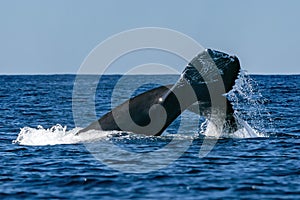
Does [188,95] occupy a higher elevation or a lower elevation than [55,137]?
higher

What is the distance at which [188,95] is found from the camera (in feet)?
41.0

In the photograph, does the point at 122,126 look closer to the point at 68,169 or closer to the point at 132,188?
the point at 68,169

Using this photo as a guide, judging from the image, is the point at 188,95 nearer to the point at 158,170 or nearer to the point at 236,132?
the point at 158,170

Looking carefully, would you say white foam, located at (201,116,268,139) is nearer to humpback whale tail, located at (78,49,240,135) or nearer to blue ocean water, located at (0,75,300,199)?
blue ocean water, located at (0,75,300,199)

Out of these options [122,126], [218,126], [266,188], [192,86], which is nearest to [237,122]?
[218,126]

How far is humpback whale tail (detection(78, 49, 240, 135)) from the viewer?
478 inches

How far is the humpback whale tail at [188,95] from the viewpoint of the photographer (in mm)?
12148

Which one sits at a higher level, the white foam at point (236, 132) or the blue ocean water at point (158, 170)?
the white foam at point (236, 132)

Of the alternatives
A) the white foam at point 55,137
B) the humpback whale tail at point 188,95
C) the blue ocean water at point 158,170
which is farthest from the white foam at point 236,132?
the white foam at point 55,137

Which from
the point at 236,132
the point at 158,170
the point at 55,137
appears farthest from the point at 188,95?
the point at 55,137

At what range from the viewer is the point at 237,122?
1302cm

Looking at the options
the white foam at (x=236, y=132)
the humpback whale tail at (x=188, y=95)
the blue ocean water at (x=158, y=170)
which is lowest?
the blue ocean water at (x=158, y=170)

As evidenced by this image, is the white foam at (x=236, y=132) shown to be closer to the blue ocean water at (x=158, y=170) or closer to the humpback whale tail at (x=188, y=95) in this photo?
the blue ocean water at (x=158, y=170)

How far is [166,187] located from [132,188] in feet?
1.53
